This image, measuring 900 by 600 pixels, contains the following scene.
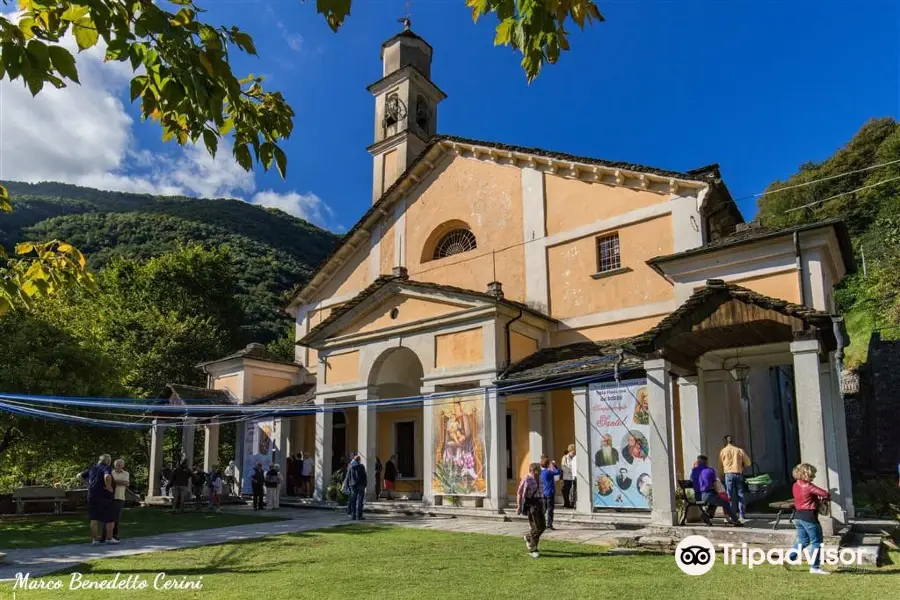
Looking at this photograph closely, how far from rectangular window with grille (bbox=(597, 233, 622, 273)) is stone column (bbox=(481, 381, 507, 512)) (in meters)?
4.86

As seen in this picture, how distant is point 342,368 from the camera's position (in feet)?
68.6

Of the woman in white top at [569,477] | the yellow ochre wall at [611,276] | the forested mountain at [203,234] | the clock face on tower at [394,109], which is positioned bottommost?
the woman in white top at [569,477]

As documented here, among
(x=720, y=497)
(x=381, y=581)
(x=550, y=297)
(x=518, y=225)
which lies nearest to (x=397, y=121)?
(x=518, y=225)

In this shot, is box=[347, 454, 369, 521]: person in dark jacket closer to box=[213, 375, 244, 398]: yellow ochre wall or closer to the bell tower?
box=[213, 375, 244, 398]: yellow ochre wall

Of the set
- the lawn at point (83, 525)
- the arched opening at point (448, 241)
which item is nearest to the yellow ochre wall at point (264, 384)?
the lawn at point (83, 525)

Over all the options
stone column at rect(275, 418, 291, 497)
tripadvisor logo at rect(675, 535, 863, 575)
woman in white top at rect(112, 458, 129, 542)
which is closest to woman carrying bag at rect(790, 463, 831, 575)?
tripadvisor logo at rect(675, 535, 863, 575)

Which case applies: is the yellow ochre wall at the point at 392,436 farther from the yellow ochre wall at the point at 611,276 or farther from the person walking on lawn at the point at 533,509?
the person walking on lawn at the point at 533,509

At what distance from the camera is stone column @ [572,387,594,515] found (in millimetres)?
15188

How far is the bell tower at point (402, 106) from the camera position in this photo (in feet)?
85.6

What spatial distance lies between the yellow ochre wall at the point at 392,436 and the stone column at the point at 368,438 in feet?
8.90

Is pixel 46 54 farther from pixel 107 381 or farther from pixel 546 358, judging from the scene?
pixel 107 381

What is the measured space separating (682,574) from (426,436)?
10.2m

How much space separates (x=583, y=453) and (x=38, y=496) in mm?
15134

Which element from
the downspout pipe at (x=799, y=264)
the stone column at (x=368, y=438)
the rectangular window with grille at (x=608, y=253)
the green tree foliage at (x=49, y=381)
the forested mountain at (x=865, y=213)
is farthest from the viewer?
the forested mountain at (x=865, y=213)
